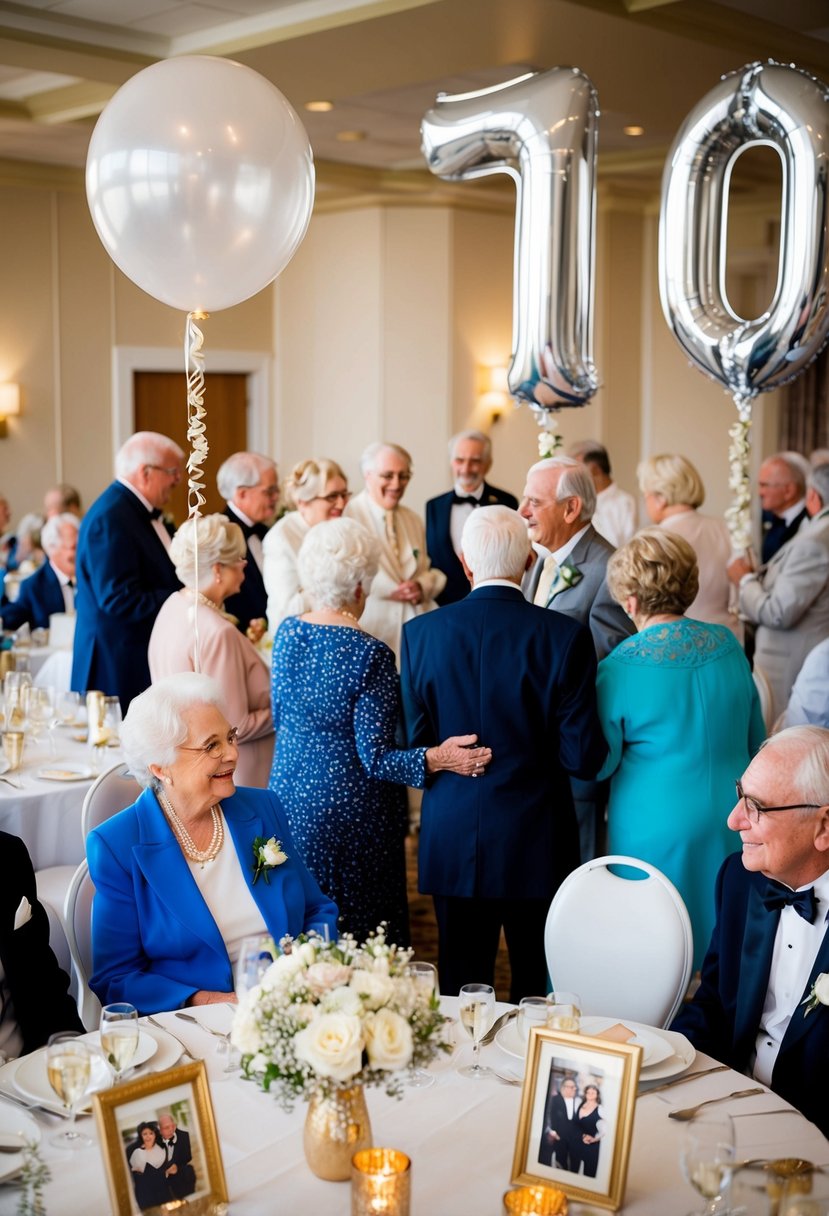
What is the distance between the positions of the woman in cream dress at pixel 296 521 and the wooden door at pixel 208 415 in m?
4.67

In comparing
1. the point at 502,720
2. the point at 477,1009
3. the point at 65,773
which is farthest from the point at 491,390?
the point at 477,1009

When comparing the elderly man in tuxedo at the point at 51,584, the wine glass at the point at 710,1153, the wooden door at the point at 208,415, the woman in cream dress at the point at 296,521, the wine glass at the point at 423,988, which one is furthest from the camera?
the wooden door at the point at 208,415

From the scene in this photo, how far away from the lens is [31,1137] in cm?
177

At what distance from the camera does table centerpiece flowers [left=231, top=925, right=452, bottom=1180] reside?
5.22ft

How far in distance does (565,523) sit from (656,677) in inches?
32.4

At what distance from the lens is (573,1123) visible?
1740 mm

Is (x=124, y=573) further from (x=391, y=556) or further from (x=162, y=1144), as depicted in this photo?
(x=162, y=1144)

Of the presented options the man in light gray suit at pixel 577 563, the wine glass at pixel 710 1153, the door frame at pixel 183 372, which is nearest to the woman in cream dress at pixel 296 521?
the man in light gray suit at pixel 577 563

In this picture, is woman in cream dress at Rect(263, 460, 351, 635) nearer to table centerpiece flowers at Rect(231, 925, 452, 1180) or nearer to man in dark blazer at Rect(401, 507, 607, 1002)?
man in dark blazer at Rect(401, 507, 607, 1002)

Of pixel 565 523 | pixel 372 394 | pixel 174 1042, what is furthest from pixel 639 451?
pixel 174 1042

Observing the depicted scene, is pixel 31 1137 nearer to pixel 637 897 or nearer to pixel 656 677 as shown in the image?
pixel 637 897

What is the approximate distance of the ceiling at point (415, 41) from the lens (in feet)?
17.7

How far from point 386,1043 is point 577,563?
2532mm

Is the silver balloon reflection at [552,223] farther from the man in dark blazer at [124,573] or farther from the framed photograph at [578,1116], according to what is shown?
the man in dark blazer at [124,573]
